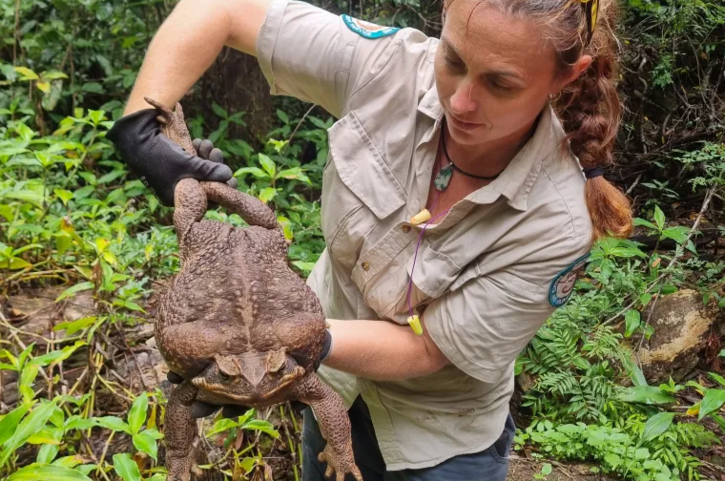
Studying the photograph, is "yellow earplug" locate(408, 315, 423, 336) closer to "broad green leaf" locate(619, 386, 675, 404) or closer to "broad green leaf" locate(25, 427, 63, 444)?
"broad green leaf" locate(25, 427, 63, 444)

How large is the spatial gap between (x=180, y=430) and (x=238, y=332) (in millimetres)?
504

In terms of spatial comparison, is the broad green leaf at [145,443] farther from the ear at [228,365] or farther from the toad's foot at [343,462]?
the ear at [228,365]

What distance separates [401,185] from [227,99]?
13.9 feet

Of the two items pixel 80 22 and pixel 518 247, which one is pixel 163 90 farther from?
pixel 80 22

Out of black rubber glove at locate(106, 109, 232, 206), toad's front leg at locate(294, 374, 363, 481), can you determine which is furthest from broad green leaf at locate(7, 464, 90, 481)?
black rubber glove at locate(106, 109, 232, 206)

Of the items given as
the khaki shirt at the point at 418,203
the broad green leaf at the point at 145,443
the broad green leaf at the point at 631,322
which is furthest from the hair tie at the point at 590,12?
the broad green leaf at the point at 631,322

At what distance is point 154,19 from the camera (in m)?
5.93

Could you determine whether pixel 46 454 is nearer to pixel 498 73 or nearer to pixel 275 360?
pixel 275 360

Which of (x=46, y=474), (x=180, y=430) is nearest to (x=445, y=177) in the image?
(x=180, y=430)

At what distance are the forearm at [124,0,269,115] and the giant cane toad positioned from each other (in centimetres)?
54

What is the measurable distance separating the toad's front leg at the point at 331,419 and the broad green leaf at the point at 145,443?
697 millimetres

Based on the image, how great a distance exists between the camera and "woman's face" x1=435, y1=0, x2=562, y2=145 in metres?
1.72

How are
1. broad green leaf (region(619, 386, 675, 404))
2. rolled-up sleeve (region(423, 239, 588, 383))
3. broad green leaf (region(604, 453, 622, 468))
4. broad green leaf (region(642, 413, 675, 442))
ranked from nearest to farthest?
rolled-up sleeve (region(423, 239, 588, 383)) < broad green leaf (region(642, 413, 675, 442)) < broad green leaf (region(619, 386, 675, 404)) < broad green leaf (region(604, 453, 622, 468))

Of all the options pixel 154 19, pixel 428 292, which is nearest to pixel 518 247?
pixel 428 292
